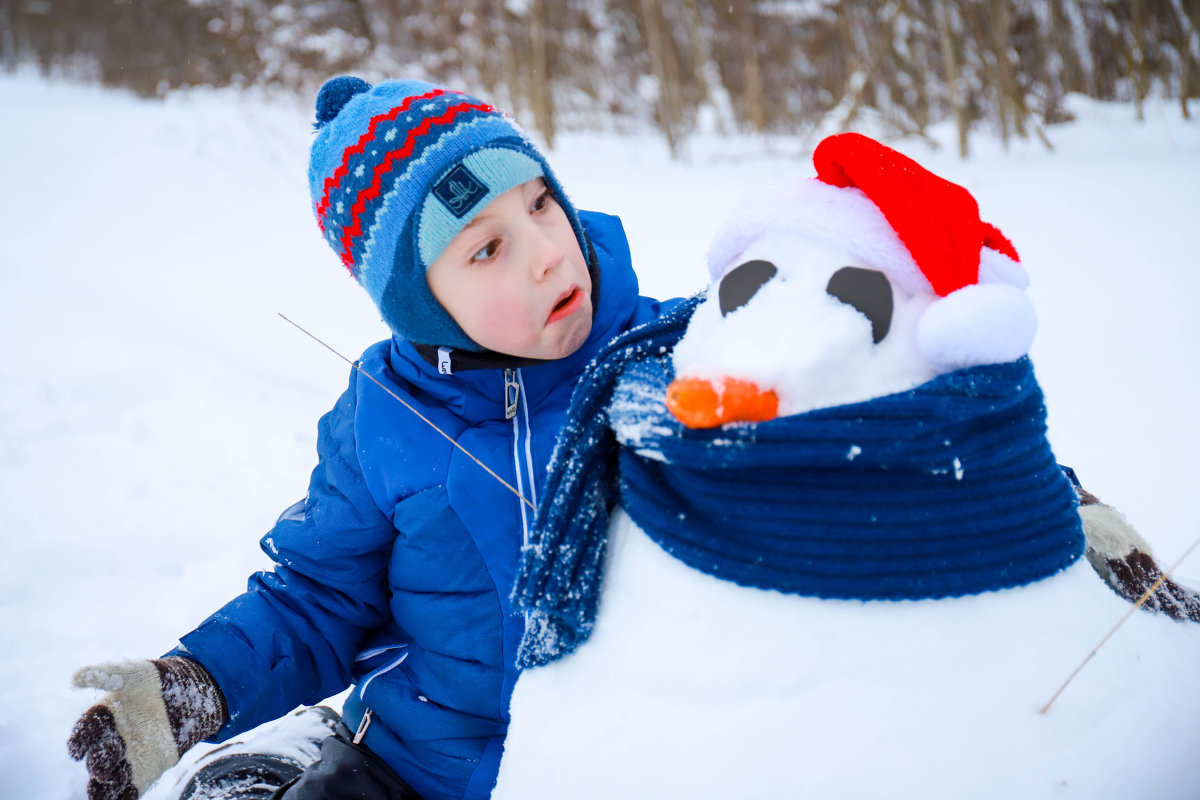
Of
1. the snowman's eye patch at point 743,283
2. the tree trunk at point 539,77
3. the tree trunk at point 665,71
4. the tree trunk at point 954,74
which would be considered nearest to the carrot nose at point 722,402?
the snowman's eye patch at point 743,283

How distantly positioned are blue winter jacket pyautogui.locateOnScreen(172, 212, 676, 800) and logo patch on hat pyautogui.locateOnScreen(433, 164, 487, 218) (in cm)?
23

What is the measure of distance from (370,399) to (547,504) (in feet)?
1.61

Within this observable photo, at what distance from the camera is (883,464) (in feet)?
1.93

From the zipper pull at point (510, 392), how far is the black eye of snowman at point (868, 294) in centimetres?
54

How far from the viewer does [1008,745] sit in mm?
574

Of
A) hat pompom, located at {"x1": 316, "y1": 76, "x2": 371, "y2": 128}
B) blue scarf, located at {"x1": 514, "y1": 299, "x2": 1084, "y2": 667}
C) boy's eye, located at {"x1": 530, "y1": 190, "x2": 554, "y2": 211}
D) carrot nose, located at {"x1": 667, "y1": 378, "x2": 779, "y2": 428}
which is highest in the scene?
hat pompom, located at {"x1": 316, "y1": 76, "x2": 371, "y2": 128}

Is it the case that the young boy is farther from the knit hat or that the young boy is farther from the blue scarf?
the blue scarf

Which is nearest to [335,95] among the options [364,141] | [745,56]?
[364,141]

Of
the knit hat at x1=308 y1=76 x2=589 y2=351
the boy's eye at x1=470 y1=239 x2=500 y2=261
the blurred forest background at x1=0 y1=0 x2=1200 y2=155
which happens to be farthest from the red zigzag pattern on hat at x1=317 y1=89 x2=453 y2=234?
the blurred forest background at x1=0 y1=0 x2=1200 y2=155

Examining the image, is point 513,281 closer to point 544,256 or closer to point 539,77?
point 544,256

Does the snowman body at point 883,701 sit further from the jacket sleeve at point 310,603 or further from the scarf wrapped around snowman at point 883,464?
the jacket sleeve at point 310,603

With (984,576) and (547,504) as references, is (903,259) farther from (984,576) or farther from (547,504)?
(547,504)

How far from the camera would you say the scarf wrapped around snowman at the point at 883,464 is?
0.59m

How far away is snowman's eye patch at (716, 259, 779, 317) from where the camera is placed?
654mm
